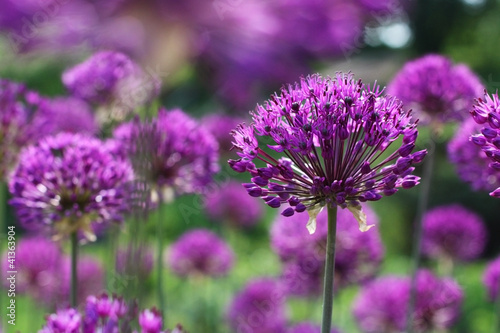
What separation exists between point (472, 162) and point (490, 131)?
0.76m

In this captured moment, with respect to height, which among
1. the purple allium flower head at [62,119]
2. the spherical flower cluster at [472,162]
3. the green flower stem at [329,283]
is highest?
the purple allium flower head at [62,119]

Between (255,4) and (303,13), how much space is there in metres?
0.03

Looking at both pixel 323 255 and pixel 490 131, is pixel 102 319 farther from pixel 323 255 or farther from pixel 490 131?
pixel 323 255

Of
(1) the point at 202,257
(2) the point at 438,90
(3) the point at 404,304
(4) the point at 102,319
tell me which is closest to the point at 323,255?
(3) the point at 404,304

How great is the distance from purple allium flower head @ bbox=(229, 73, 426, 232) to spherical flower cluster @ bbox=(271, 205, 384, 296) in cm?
132

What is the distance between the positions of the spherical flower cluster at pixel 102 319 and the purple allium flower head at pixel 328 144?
263mm

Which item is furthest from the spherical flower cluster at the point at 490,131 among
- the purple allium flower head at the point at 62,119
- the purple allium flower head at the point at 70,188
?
the purple allium flower head at the point at 62,119

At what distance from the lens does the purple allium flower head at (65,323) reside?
979 millimetres

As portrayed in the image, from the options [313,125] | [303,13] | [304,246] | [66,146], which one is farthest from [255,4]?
[304,246]

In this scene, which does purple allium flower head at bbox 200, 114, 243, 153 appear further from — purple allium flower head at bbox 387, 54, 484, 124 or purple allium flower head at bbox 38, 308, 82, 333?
purple allium flower head at bbox 38, 308, 82, 333

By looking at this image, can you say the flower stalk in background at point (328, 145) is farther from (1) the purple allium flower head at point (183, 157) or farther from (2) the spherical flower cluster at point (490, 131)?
(1) the purple allium flower head at point (183, 157)

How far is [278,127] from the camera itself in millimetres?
990

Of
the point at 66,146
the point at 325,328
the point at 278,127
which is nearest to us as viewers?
the point at 325,328

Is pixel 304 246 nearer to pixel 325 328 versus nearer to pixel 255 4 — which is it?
pixel 325 328
